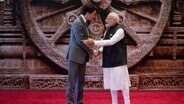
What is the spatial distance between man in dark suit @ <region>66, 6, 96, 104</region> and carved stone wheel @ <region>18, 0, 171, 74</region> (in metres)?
1.90

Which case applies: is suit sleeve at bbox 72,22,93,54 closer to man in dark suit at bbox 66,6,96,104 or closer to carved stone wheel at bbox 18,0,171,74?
man in dark suit at bbox 66,6,96,104

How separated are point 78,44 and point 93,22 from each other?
6.89 ft

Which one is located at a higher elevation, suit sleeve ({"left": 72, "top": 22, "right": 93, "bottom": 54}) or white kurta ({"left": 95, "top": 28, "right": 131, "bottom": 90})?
suit sleeve ({"left": 72, "top": 22, "right": 93, "bottom": 54})

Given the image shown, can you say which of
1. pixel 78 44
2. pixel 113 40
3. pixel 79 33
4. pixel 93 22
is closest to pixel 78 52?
pixel 78 44

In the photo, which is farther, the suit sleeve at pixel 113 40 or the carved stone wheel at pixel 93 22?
the carved stone wheel at pixel 93 22

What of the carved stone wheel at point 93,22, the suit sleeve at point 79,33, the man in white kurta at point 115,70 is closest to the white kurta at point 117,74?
the man in white kurta at point 115,70

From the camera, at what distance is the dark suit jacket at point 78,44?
483 cm

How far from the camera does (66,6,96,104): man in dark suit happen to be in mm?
4836

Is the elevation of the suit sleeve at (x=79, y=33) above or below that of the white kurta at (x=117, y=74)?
above

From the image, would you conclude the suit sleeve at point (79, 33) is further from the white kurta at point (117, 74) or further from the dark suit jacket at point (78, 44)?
the white kurta at point (117, 74)

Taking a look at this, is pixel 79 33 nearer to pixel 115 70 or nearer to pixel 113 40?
pixel 113 40

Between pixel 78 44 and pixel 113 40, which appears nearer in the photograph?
pixel 113 40

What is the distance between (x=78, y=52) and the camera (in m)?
4.87

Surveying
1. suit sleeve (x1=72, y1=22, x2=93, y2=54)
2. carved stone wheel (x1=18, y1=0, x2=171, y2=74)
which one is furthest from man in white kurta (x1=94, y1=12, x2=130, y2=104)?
carved stone wheel (x1=18, y1=0, x2=171, y2=74)
